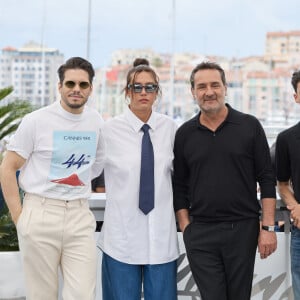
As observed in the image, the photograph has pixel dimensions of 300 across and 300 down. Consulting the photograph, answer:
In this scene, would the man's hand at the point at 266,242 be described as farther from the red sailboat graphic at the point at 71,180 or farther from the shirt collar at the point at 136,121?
the red sailboat graphic at the point at 71,180

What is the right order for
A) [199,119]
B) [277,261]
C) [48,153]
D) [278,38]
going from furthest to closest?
[278,38] < [277,261] < [199,119] < [48,153]

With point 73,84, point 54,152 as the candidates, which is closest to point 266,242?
point 54,152

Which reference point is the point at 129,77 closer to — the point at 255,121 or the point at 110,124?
the point at 110,124

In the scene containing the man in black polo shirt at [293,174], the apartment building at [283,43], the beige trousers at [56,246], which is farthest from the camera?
the apartment building at [283,43]

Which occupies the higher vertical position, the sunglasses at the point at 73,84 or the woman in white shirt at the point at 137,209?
the sunglasses at the point at 73,84

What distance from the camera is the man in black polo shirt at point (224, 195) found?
381 centimetres

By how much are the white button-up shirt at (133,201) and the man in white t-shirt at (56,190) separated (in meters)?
0.19

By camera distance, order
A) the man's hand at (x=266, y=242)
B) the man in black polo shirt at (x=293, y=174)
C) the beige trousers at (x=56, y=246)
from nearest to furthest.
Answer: the beige trousers at (x=56, y=246) < the man's hand at (x=266, y=242) < the man in black polo shirt at (x=293, y=174)

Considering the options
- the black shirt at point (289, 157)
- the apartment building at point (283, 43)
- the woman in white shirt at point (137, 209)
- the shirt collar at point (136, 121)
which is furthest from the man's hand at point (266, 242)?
the apartment building at point (283, 43)

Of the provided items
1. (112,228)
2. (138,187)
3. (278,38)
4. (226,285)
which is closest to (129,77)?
(138,187)

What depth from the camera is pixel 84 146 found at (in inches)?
149

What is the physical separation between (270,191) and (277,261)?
2.45 ft

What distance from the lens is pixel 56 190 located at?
147 inches

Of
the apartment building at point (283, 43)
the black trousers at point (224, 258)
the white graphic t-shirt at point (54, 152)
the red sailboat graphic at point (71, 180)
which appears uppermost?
the apartment building at point (283, 43)
